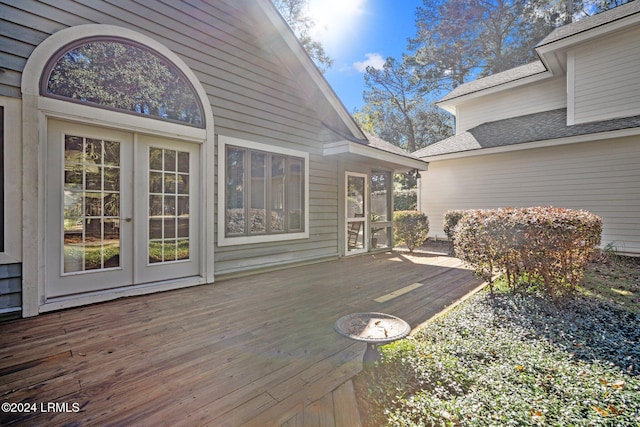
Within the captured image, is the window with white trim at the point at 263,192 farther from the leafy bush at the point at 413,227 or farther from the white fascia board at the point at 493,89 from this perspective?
the white fascia board at the point at 493,89

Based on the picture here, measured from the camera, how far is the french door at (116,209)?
330 centimetres

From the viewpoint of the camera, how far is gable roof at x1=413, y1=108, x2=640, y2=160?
7238 millimetres

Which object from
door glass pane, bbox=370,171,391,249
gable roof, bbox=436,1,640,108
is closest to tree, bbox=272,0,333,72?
gable roof, bbox=436,1,640,108

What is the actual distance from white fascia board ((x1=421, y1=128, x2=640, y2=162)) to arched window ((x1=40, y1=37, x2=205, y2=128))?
8328 millimetres

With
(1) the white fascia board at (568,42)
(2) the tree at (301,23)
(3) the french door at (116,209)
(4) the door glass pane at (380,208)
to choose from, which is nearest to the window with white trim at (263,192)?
(3) the french door at (116,209)

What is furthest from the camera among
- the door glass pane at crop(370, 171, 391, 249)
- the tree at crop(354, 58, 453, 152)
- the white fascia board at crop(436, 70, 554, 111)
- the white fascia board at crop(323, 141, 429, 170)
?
the tree at crop(354, 58, 453, 152)

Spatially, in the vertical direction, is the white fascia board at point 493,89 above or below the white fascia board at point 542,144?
above

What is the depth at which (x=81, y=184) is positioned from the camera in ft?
11.4

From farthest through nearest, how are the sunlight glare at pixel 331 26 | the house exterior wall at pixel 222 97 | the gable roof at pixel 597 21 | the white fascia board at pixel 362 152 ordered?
the sunlight glare at pixel 331 26, the gable roof at pixel 597 21, the white fascia board at pixel 362 152, the house exterior wall at pixel 222 97

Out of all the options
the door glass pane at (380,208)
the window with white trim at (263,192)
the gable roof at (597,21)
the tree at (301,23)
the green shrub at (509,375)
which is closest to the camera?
the green shrub at (509,375)

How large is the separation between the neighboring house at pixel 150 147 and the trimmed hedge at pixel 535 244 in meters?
3.14

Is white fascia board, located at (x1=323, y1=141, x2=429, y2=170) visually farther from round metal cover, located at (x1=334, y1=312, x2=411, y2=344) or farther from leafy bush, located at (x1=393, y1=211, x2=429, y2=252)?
round metal cover, located at (x1=334, y1=312, x2=411, y2=344)

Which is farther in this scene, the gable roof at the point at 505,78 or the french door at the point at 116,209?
the gable roof at the point at 505,78

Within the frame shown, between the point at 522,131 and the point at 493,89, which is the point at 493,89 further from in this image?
the point at 522,131
